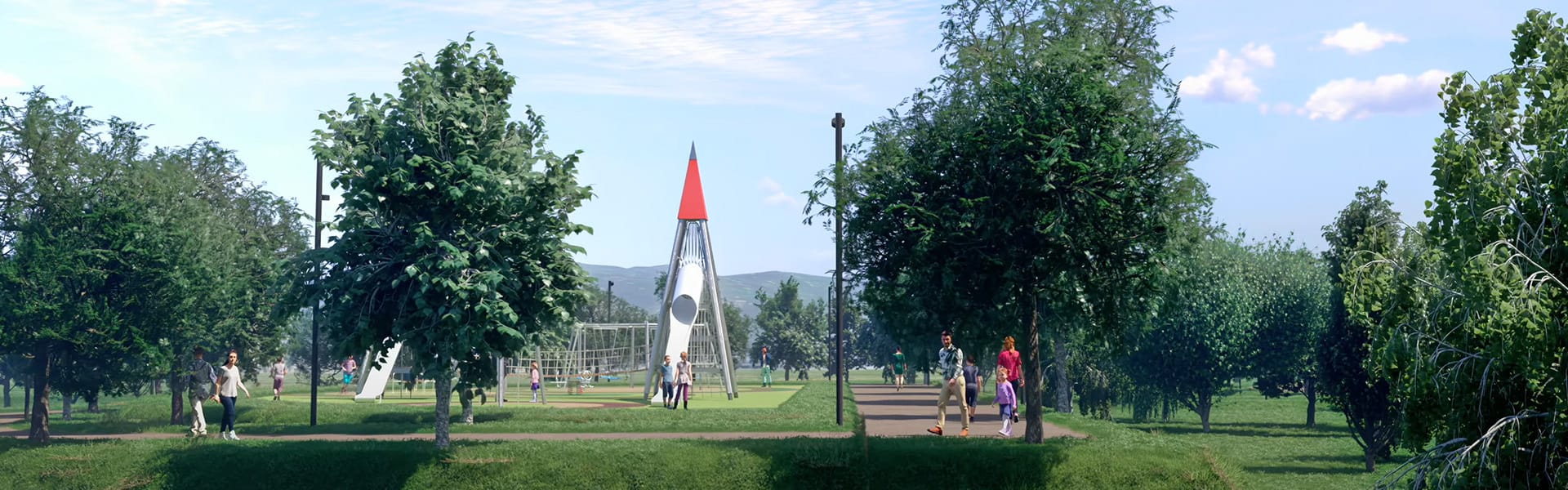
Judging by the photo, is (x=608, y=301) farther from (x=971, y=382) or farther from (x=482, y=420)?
(x=971, y=382)

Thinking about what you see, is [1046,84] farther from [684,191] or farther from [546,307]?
[684,191]

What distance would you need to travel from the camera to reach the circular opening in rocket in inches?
1697

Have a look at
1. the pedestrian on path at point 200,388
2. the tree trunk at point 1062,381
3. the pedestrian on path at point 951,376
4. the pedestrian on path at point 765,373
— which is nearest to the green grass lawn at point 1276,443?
the tree trunk at point 1062,381

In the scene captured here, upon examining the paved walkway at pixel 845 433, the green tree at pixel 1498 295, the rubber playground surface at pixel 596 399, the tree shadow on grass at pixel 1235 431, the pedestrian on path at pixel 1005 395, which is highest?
the green tree at pixel 1498 295

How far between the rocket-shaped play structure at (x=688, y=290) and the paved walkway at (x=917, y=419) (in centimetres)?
609

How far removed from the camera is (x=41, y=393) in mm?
26047

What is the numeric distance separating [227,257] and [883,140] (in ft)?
60.7

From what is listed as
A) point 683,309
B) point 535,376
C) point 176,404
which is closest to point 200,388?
point 176,404

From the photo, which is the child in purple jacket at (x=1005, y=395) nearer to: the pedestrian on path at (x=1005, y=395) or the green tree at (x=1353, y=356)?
the pedestrian on path at (x=1005, y=395)

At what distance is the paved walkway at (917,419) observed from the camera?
2475 centimetres

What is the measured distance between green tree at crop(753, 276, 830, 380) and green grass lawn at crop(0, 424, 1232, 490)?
218 feet

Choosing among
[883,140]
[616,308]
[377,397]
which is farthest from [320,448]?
[616,308]

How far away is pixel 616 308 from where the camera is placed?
12494 centimetres

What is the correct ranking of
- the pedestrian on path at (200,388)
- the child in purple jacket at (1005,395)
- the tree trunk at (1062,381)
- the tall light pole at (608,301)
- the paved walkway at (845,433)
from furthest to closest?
1. the tall light pole at (608,301)
2. the tree trunk at (1062,381)
3. the pedestrian on path at (200,388)
4. the paved walkway at (845,433)
5. the child in purple jacket at (1005,395)
